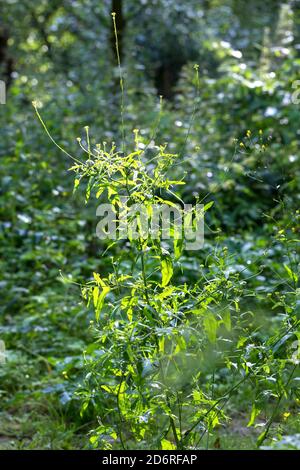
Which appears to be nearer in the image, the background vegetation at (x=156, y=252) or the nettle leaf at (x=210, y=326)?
the nettle leaf at (x=210, y=326)

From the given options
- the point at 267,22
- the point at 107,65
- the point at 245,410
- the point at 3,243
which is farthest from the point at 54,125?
the point at 267,22

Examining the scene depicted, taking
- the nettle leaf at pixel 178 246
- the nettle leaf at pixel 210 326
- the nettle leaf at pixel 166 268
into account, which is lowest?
the nettle leaf at pixel 210 326

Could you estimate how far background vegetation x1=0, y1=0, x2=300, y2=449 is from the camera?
7.88 feet

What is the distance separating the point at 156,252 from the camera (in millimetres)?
2375

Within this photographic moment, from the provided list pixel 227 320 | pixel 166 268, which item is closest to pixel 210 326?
pixel 227 320

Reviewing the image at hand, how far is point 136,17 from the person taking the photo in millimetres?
9344

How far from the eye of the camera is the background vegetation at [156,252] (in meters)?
2.40

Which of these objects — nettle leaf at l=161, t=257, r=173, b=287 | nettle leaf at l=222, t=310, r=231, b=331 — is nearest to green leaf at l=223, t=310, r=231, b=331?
nettle leaf at l=222, t=310, r=231, b=331

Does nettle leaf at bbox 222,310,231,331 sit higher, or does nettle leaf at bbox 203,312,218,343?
nettle leaf at bbox 203,312,218,343
